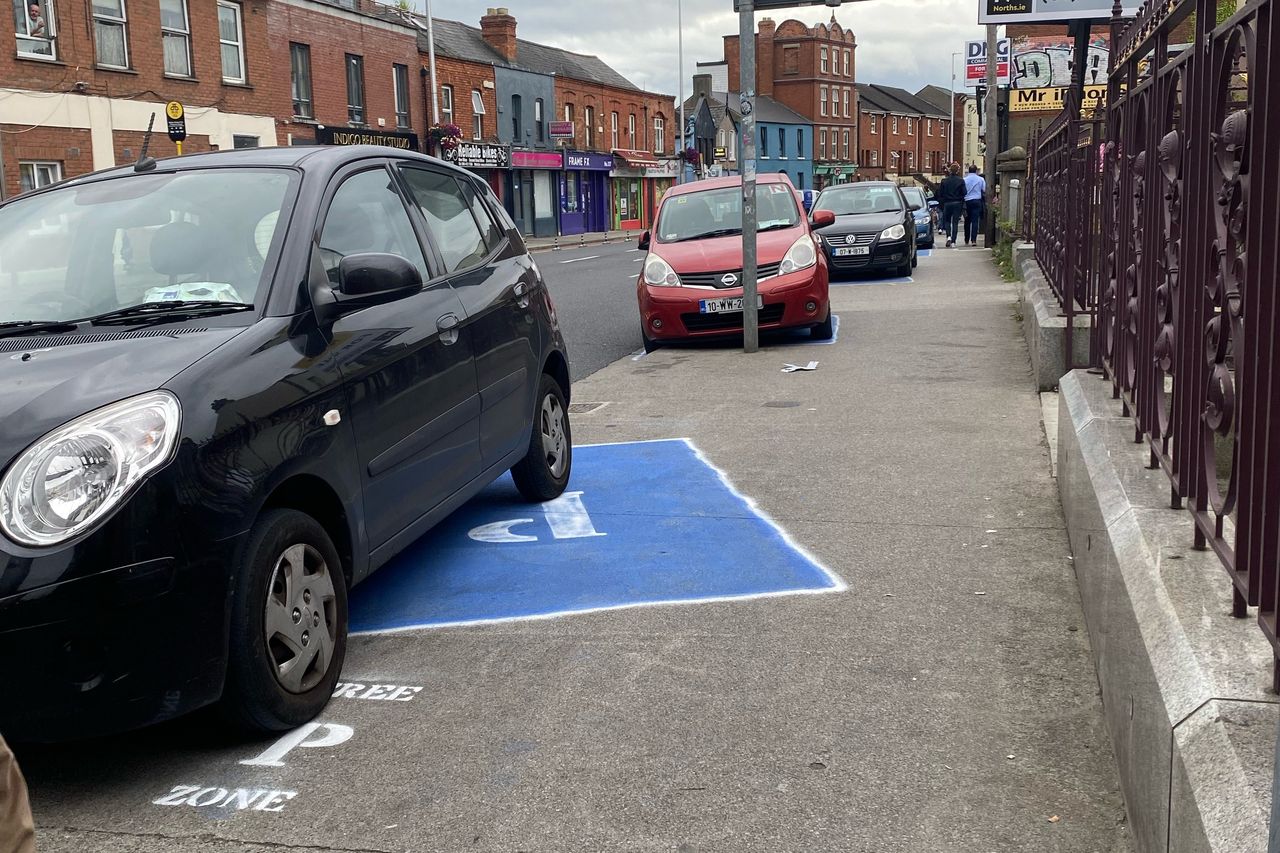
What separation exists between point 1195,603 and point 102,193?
157 inches

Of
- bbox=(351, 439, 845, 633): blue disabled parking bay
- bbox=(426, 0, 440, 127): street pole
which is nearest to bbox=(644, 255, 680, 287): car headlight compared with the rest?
bbox=(351, 439, 845, 633): blue disabled parking bay

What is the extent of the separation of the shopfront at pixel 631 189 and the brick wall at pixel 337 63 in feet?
62.7

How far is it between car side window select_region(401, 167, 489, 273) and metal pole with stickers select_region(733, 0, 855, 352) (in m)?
5.92

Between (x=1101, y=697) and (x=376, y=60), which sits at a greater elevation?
(x=376, y=60)

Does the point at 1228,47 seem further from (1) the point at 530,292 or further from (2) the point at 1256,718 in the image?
(1) the point at 530,292

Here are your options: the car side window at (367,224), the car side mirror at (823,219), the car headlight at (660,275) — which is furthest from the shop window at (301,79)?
the car side window at (367,224)

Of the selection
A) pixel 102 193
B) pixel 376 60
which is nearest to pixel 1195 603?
pixel 102 193

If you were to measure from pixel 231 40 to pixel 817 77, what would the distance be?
69.7 metres

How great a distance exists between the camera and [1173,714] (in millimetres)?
2348

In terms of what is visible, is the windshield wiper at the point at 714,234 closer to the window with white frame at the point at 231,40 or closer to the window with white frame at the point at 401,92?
the window with white frame at the point at 231,40

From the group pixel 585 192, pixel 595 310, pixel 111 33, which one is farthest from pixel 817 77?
pixel 595 310

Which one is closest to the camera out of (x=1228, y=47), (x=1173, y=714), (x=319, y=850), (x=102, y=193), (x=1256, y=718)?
Answer: (x=1256, y=718)

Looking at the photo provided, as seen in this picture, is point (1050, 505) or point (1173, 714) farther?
point (1050, 505)

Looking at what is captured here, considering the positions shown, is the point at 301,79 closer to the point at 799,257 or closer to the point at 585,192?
the point at 585,192
